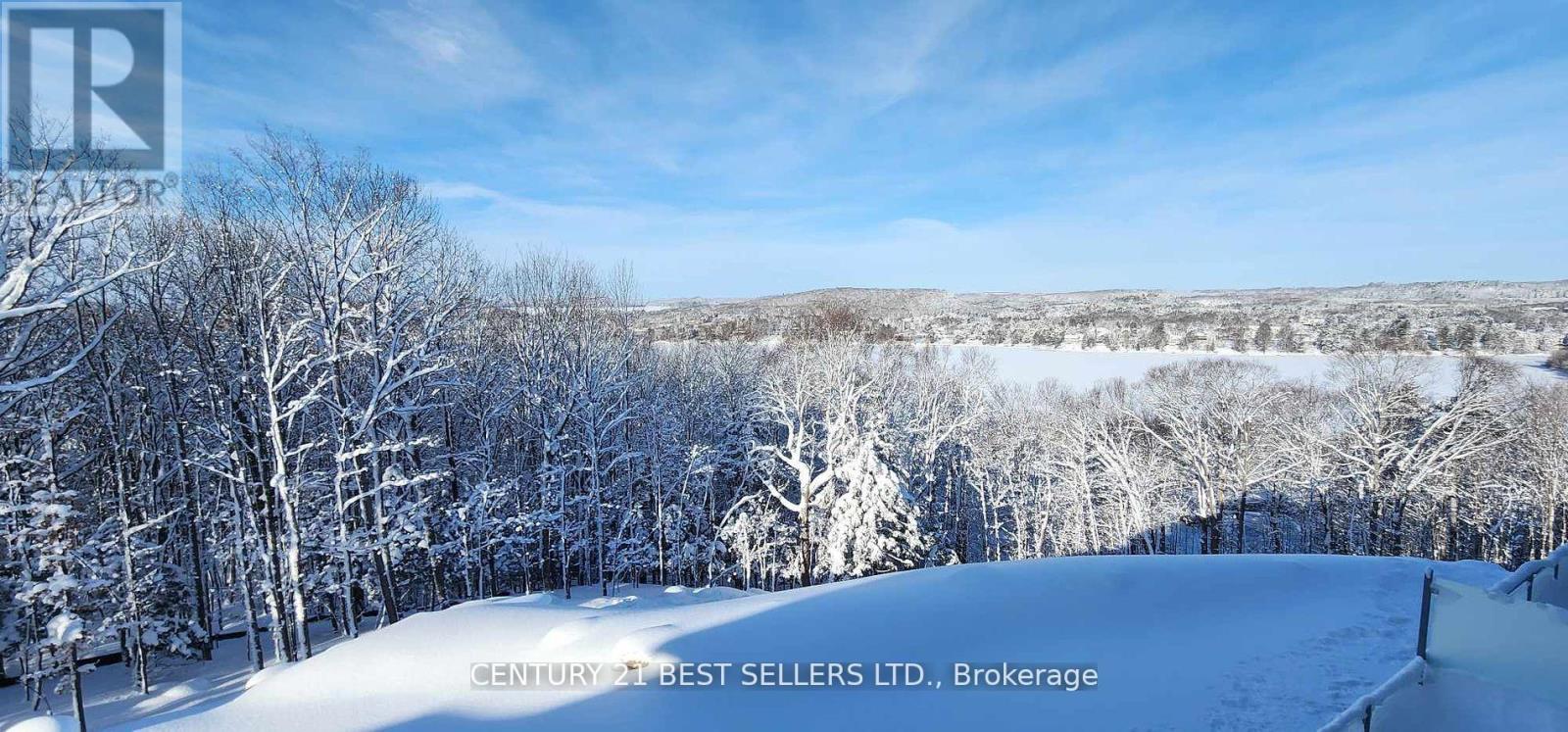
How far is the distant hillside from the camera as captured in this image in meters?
31.5

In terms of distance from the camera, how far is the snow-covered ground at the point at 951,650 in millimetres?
5867

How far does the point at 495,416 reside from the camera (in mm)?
19125

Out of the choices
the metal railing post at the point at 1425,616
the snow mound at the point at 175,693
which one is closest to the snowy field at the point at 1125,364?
the metal railing post at the point at 1425,616

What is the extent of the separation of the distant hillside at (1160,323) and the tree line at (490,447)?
394 centimetres

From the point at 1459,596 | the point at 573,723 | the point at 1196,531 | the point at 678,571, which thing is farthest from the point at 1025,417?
the point at 573,723

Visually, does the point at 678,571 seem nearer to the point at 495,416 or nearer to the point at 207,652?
the point at 495,416

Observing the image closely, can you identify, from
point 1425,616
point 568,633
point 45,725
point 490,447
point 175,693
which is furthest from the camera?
point 490,447

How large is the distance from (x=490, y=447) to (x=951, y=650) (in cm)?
1551

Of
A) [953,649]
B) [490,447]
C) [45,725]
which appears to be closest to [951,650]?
[953,649]

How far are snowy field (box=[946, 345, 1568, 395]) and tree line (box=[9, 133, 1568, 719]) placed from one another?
11.6 feet

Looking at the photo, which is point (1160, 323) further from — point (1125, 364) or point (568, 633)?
point (568, 633)

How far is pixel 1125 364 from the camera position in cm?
4853

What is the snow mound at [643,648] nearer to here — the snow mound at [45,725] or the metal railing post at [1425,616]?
the snow mound at [45,725]

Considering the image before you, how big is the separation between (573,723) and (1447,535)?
97.4 ft
